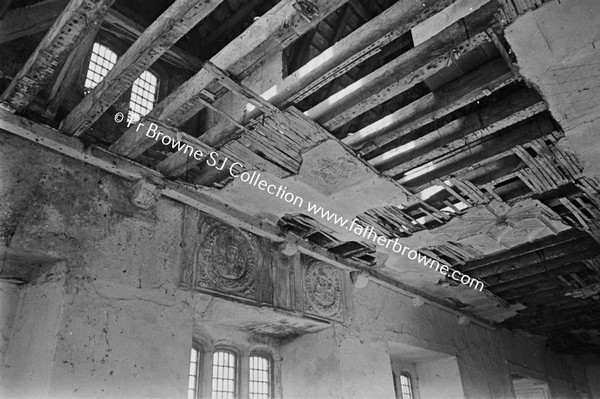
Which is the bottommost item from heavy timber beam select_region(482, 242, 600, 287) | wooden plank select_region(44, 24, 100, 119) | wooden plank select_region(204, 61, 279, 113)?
heavy timber beam select_region(482, 242, 600, 287)

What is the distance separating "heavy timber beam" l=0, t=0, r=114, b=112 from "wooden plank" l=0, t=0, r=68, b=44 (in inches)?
16.9

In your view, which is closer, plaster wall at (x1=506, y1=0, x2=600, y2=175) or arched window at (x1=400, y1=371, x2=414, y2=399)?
plaster wall at (x1=506, y1=0, x2=600, y2=175)

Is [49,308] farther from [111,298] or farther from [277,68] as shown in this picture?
[277,68]

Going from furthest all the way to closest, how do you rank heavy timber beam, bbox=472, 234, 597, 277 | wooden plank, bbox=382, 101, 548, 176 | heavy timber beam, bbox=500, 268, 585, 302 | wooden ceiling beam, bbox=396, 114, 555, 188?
heavy timber beam, bbox=500, 268, 585, 302 → heavy timber beam, bbox=472, 234, 597, 277 → wooden ceiling beam, bbox=396, 114, 555, 188 → wooden plank, bbox=382, 101, 548, 176

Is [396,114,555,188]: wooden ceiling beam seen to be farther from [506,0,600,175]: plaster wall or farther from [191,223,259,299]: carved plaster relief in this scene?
[191,223,259,299]: carved plaster relief

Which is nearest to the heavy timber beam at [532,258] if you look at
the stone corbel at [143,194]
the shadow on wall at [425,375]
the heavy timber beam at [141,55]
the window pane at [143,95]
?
the shadow on wall at [425,375]

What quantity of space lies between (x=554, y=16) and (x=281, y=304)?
2.74m

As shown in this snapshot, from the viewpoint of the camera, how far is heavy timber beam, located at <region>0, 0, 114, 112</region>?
2.13 m

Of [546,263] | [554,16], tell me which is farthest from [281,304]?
[546,263]

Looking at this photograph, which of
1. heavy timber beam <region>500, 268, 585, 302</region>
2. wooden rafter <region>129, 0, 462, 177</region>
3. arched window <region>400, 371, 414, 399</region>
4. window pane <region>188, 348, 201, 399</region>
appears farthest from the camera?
arched window <region>400, 371, 414, 399</region>

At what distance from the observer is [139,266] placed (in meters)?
2.95

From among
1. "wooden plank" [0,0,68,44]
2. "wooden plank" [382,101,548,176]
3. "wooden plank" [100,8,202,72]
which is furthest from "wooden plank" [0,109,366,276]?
"wooden plank" [382,101,548,176]

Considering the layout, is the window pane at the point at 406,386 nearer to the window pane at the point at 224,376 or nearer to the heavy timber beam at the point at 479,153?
the window pane at the point at 224,376

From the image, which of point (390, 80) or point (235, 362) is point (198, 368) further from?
point (390, 80)
